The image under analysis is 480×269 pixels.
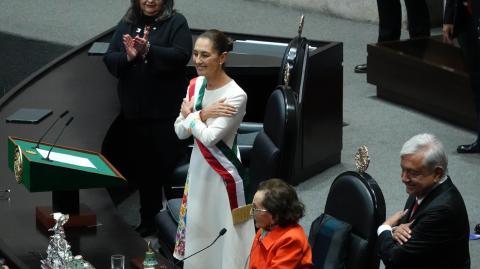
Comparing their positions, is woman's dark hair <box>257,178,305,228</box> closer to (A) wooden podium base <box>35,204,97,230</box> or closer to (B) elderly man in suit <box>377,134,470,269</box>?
(B) elderly man in suit <box>377,134,470,269</box>

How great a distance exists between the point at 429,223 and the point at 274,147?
1.07 m

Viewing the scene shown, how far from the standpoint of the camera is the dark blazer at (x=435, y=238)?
349 centimetres

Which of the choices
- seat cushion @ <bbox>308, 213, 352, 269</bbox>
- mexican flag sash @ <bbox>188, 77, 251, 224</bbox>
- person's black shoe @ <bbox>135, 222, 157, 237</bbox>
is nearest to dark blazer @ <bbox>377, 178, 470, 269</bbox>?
seat cushion @ <bbox>308, 213, 352, 269</bbox>

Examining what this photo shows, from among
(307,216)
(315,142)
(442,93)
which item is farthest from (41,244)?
(442,93)

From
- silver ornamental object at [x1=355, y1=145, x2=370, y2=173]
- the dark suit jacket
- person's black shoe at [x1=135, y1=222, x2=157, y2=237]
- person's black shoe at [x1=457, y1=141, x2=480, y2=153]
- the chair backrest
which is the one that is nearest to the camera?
silver ornamental object at [x1=355, y1=145, x2=370, y2=173]

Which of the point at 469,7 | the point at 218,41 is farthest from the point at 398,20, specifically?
the point at 218,41

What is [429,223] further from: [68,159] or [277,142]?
[68,159]

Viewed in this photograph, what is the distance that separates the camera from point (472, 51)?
6758mm

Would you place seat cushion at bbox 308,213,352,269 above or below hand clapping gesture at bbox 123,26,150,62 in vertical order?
below

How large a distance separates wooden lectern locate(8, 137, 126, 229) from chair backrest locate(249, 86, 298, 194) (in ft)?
1.99

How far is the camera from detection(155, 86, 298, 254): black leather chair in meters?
4.38

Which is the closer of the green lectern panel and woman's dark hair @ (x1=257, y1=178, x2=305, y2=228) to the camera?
woman's dark hair @ (x1=257, y1=178, x2=305, y2=228)

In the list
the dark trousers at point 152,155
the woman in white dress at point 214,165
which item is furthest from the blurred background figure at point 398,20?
the woman in white dress at point 214,165

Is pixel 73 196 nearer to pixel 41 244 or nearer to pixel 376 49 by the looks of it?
pixel 41 244
